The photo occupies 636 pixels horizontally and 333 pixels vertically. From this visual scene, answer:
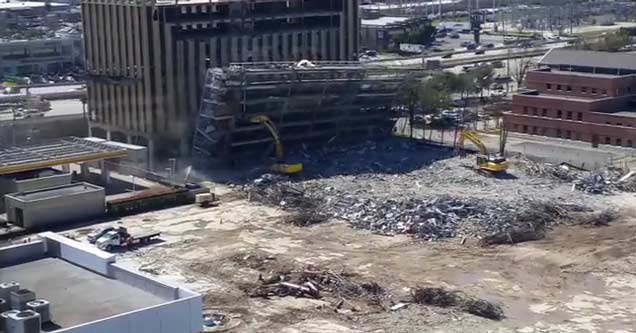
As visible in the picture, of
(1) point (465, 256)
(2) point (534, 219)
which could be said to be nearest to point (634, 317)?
(1) point (465, 256)

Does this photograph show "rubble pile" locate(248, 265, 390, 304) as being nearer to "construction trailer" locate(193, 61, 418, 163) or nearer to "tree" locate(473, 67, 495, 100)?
"construction trailer" locate(193, 61, 418, 163)

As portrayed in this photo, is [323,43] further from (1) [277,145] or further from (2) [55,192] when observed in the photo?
(2) [55,192]

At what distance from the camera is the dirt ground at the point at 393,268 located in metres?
16.7

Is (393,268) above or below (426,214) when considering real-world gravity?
below

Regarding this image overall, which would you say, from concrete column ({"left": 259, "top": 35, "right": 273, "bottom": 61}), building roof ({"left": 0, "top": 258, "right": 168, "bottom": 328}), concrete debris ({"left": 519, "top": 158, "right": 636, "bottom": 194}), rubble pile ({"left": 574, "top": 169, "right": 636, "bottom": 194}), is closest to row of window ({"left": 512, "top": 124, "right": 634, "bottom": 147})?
concrete debris ({"left": 519, "top": 158, "right": 636, "bottom": 194})

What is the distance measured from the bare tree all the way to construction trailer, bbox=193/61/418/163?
1437 centimetres

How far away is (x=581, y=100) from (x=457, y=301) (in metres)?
17.4

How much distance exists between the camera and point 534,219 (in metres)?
22.3

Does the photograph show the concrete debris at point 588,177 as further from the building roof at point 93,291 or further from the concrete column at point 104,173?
the building roof at point 93,291

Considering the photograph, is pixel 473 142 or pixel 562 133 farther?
pixel 562 133

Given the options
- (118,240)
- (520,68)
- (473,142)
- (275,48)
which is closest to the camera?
(118,240)

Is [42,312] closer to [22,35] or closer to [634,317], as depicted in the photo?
[634,317]

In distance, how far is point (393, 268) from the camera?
1944cm

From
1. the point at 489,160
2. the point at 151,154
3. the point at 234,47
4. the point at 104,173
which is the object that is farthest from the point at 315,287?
the point at 234,47
